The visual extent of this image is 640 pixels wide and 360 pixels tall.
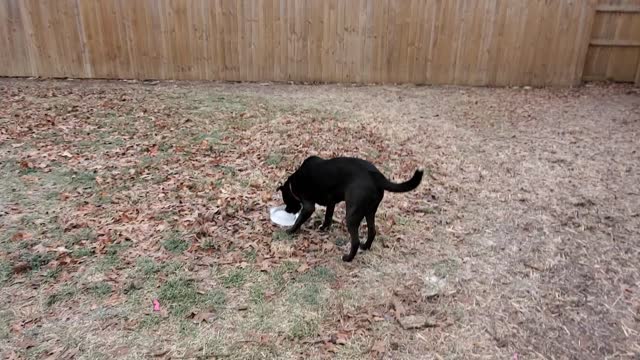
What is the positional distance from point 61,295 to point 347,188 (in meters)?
2.12

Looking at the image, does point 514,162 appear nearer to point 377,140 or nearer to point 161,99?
point 377,140

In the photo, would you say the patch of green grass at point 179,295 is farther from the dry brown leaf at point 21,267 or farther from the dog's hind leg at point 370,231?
the dog's hind leg at point 370,231

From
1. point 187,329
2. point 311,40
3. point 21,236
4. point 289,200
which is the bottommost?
point 187,329

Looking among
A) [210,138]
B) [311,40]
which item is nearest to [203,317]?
[210,138]

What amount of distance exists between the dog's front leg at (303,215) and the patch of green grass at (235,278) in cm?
62

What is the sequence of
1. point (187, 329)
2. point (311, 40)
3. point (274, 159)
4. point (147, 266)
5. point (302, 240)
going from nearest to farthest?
point (187, 329) → point (147, 266) → point (302, 240) → point (274, 159) → point (311, 40)

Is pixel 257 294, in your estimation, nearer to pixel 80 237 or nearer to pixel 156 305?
pixel 156 305

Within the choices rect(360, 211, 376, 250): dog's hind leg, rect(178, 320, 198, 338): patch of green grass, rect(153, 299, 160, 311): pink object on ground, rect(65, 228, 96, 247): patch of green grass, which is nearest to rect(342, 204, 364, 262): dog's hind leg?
rect(360, 211, 376, 250): dog's hind leg

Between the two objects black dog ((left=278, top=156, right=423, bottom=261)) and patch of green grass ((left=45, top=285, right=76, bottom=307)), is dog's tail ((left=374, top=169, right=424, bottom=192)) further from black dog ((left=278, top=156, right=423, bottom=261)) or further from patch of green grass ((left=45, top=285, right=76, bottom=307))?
patch of green grass ((left=45, top=285, right=76, bottom=307))

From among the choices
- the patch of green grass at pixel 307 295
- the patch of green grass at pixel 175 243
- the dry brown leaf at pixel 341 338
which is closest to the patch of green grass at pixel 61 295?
the patch of green grass at pixel 175 243

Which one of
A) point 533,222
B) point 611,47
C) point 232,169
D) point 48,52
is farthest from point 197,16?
point 611,47

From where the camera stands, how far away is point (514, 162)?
553 centimetres

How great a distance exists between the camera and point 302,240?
13.1ft

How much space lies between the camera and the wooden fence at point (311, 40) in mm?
8281
